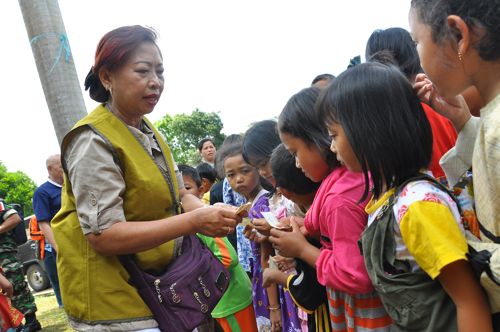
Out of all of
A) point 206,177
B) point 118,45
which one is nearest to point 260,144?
point 118,45

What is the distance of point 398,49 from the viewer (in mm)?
2279

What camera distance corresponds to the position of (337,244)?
1573 mm

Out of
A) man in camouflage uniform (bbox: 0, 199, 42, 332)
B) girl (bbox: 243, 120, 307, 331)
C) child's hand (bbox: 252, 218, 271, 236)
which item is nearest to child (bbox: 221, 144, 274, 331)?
girl (bbox: 243, 120, 307, 331)

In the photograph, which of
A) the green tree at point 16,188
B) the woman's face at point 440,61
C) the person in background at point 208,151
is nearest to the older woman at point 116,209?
the woman's face at point 440,61

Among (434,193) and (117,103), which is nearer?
(434,193)

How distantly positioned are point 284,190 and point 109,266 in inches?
39.3

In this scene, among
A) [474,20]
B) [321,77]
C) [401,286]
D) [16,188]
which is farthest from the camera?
[16,188]

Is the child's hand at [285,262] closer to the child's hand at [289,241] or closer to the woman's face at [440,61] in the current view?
the child's hand at [289,241]

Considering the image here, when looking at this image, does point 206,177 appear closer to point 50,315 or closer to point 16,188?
point 50,315

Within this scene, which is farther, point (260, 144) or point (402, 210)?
point (260, 144)

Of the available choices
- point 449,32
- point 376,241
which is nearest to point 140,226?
point 376,241

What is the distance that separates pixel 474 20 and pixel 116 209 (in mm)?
1353

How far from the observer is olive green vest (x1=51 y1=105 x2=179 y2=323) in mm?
1674

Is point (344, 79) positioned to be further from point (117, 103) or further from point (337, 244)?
point (117, 103)
